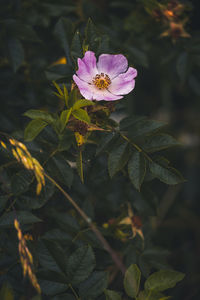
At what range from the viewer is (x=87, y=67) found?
1.21 m

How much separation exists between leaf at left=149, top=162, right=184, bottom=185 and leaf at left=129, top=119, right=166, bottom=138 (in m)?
0.12

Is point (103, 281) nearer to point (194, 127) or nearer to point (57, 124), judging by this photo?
→ point (57, 124)

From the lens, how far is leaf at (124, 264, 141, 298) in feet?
3.61

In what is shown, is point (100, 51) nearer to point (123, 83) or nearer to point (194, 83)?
point (123, 83)

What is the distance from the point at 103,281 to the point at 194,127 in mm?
2004

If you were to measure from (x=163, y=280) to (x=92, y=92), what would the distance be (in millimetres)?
643

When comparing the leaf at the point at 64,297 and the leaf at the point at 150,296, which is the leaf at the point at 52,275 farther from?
the leaf at the point at 150,296

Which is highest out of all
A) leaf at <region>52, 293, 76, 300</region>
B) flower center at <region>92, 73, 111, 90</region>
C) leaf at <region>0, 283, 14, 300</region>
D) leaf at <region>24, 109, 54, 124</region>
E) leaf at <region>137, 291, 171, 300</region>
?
flower center at <region>92, 73, 111, 90</region>

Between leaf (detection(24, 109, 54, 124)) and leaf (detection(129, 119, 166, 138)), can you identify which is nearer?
leaf (detection(24, 109, 54, 124))

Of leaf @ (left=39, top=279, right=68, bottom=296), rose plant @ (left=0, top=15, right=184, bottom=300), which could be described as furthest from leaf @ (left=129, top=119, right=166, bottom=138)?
leaf @ (left=39, top=279, right=68, bottom=296)

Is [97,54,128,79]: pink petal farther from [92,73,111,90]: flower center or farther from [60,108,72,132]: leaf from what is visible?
[60,108,72,132]: leaf

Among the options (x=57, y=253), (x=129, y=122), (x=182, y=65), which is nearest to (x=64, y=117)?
(x=129, y=122)

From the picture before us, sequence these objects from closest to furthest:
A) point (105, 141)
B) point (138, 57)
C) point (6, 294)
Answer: point (6, 294)
point (105, 141)
point (138, 57)

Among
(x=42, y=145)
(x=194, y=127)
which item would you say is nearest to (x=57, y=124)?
(x=42, y=145)
